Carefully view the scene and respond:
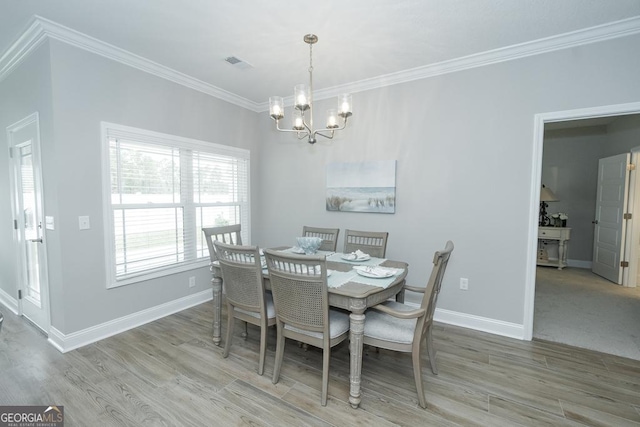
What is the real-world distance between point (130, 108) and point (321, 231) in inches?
94.1

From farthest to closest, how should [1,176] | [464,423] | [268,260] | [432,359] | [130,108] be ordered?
1. [1,176]
2. [130,108]
3. [432,359]
4. [268,260]
5. [464,423]

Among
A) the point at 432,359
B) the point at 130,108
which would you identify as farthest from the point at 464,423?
the point at 130,108

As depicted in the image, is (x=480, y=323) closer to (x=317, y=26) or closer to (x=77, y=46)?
(x=317, y=26)

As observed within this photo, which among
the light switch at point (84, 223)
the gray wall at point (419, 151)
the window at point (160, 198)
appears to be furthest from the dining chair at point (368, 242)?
the light switch at point (84, 223)

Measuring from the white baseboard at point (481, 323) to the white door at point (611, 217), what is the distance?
3201mm

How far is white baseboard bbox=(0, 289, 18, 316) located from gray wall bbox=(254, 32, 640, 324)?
4.01 meters

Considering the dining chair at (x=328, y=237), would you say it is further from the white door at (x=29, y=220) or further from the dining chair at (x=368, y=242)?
the white door at (x=29, y=220)

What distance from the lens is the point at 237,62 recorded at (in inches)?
122

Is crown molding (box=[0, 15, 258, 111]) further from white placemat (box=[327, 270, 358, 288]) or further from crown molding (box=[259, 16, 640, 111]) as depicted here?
white placemat (box=[327, 270, 358, 288])

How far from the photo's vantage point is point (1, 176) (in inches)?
137

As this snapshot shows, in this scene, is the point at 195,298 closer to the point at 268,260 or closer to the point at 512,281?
the point at 268,260

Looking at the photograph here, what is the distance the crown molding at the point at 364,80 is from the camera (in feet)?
8.07

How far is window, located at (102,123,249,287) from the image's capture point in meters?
2.97

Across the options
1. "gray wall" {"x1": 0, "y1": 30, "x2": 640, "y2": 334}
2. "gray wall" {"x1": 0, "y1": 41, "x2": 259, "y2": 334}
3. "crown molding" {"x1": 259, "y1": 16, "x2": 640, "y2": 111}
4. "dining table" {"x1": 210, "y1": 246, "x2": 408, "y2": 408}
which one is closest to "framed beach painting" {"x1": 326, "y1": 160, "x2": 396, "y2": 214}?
"gray wall" {"x1": 0, "y1": 30, "x2": 640, "y2": 334}
